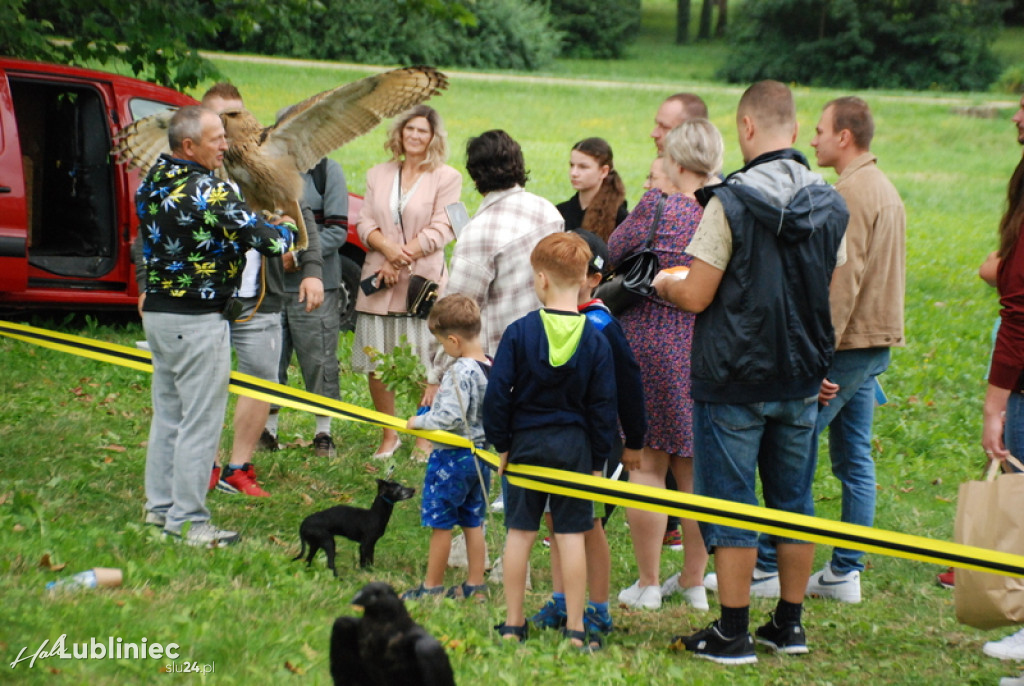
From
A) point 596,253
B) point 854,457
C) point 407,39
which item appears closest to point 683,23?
point 407,39

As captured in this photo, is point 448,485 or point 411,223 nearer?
point 448,485

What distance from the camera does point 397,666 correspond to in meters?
2.65

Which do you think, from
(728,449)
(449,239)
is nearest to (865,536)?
(728,449)

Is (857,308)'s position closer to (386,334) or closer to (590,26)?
(386,334)

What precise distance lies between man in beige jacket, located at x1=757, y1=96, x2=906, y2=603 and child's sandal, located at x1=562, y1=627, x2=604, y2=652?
1.32 m

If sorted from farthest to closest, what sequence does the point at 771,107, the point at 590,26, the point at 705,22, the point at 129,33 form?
the point at 705,22 → the point at 590,26 → the point at 129,33 → the point at 771,107

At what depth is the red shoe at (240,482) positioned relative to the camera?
5883 mm

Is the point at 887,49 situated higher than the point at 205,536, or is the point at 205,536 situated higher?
the point at 887,49

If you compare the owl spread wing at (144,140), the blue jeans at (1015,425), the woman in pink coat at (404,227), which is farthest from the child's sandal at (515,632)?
the owl spread wing at (144,140)

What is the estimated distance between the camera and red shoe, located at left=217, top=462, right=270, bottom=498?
5.88 m

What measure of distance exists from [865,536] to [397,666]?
75.3 inches

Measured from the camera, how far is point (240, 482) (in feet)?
19.4

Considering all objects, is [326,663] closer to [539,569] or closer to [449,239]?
[539,569]

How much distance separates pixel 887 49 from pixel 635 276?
46041mm
